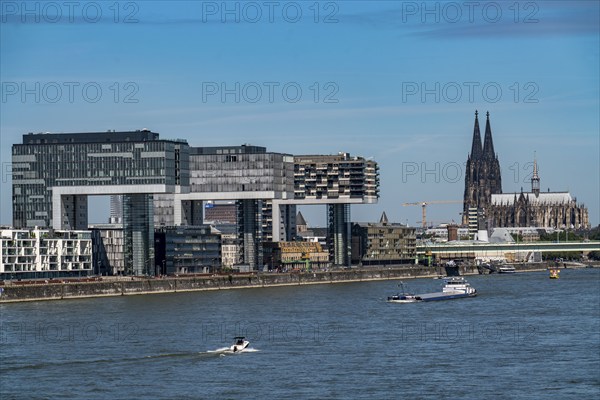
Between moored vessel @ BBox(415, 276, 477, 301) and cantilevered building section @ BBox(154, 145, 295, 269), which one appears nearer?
moored vessel @ BBox(415, 276, 477, 301)

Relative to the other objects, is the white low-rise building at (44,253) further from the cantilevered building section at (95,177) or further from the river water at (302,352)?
the river water at (302,352)

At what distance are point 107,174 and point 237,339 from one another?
278ft

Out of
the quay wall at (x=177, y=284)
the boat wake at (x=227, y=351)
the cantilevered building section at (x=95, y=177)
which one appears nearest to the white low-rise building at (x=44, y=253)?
the quay wall at (x=177, y=284)

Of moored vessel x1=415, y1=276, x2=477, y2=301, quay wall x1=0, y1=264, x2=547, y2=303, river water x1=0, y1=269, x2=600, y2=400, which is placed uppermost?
quay wall x1=0, y1=264, x2=547, y2=303

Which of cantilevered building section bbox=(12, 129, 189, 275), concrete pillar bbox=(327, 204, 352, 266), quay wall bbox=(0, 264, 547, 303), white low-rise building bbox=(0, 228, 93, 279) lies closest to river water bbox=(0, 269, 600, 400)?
quay wall bbox=(0, 264, 547, 303)

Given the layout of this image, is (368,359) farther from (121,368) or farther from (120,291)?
(120,291)

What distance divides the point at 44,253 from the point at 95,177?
60.4 ft

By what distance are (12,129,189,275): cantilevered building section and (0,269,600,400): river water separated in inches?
1765

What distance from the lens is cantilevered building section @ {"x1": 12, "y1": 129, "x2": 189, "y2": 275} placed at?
5925 inches

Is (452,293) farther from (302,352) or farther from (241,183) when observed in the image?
Result: (302,352)

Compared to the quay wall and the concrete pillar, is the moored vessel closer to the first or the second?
the quay wall

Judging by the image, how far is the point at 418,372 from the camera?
197 ft

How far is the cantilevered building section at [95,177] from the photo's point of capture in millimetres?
150500

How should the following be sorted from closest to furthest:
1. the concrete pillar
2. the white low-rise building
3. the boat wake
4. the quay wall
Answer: the boat wake → the quay wall → the white low-rise building → the concrete pillar
